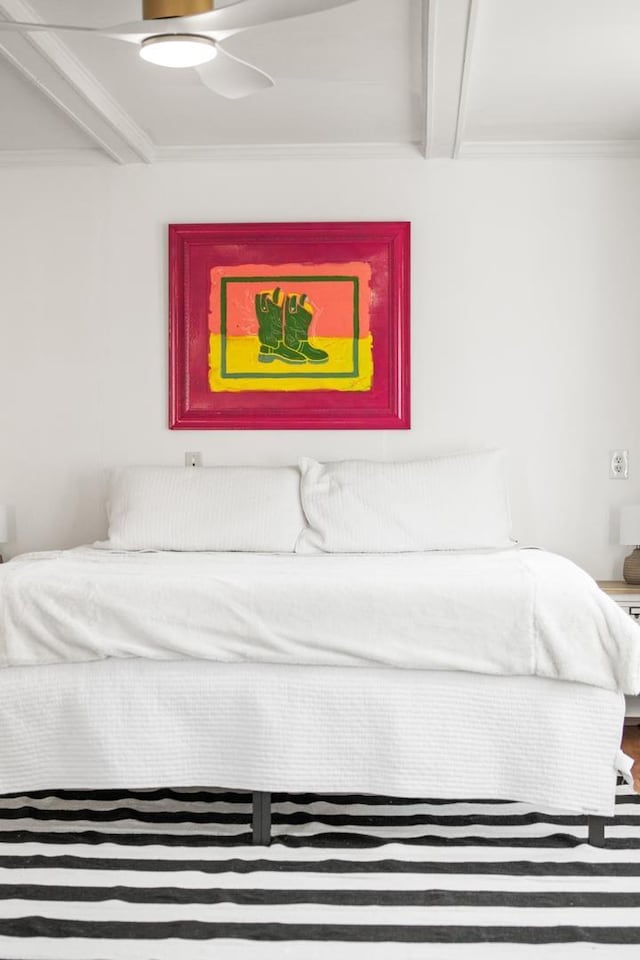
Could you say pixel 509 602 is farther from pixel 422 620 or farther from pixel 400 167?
pixel 400 167

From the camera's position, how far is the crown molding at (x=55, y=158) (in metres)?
4.14

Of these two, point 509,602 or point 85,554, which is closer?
point 509,602

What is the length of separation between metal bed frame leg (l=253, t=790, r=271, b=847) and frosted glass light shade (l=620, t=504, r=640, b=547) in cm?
191

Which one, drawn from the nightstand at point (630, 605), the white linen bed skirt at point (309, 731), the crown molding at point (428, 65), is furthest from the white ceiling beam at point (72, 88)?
the nightstand at point (630, 605)

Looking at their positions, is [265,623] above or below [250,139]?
below

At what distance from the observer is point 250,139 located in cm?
405

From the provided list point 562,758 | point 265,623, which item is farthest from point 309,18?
point 562,758

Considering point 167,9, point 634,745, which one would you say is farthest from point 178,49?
point 634,745

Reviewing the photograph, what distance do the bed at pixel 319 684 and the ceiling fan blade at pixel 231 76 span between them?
1.32 m

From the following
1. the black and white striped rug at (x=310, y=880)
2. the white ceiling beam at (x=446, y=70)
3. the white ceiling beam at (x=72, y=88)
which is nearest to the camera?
the black and white striped rug at (x=310, y=880)

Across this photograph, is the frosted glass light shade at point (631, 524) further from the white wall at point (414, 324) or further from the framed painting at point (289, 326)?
the framed painting at point (289, 326)

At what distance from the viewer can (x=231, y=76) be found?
8.78 feet

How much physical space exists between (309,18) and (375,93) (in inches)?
24.9

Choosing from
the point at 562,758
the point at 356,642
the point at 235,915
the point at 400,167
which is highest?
the point at 400,167
